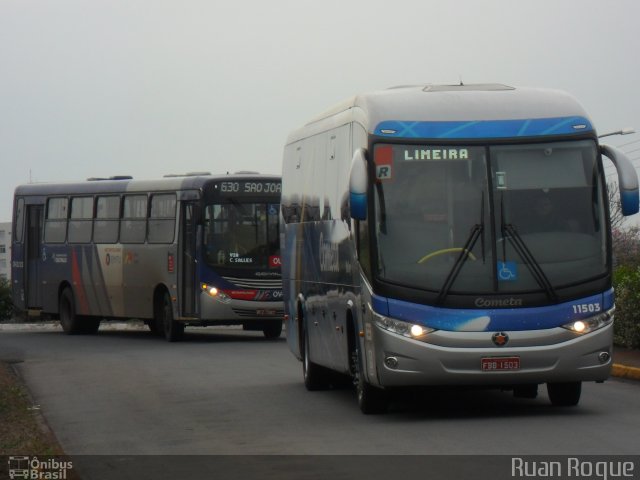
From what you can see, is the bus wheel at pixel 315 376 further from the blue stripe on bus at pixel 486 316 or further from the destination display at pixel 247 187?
the destination display at pixel 247 187

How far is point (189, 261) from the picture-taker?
29.6 metres

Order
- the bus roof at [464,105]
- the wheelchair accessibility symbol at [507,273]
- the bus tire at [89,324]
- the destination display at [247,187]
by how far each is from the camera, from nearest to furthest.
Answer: the wheelchair accessibility symbol at [507,273]
the bus roof at [464,105]
the destination display at [247,187]
the bus tire at [89,324]

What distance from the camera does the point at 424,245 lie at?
1427 cm

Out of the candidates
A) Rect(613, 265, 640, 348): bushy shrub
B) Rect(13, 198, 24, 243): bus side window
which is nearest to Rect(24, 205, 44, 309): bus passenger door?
Rect(13, 198, 24, 243): bus side window

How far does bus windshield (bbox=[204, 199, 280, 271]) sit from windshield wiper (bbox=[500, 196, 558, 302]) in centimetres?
1519

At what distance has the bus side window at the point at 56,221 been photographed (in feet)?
114

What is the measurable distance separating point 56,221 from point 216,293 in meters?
7.47

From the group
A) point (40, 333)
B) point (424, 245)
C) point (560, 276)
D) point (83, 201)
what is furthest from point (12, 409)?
point (40, 333)

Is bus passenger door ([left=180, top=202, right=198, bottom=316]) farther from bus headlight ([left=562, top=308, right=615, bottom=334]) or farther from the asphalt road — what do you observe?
bus headlight ([left=562, top=308, right=615, bottom=334])

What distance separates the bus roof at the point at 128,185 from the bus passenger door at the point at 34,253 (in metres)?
0.53

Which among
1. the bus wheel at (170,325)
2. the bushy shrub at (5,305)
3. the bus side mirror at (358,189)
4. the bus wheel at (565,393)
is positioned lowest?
the bushy shrub at (5,305)

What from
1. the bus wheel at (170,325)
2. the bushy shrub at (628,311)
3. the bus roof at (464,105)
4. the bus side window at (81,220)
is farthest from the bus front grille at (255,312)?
the bus roof at (464,105)

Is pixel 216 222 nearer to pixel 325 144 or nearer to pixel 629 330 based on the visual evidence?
pixel 629 330

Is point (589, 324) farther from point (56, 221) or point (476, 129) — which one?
point (56, 221)
